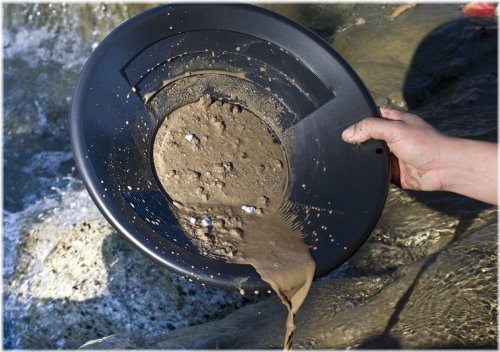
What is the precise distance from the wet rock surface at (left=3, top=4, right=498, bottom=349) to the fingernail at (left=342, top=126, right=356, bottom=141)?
0.64m

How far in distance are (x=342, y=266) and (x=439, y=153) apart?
812 millimetres

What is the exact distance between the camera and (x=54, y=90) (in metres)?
4.91

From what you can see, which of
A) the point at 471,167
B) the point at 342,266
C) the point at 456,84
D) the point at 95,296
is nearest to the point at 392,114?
the point at 471,167

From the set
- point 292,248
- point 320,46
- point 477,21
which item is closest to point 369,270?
point 292,248

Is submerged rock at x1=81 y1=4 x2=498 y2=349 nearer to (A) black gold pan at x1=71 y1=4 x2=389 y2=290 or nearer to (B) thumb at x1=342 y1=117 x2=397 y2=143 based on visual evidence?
(A) black gold pan at x1=71 y1=4 x2=389 y2=290

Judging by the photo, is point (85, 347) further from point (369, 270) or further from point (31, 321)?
point (369, 270)

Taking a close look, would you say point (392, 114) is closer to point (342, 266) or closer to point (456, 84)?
point (342, 266)

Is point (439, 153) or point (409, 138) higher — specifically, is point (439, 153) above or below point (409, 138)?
below

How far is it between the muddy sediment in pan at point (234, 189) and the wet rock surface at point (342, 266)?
0.40 metres

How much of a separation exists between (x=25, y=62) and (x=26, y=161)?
120 cm

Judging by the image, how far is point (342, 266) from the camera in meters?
2.83

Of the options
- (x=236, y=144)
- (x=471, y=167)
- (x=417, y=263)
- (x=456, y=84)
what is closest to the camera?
(x=471, y=167)

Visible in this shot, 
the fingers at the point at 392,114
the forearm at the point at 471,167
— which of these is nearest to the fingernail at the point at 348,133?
the fingers at the point at 392,114

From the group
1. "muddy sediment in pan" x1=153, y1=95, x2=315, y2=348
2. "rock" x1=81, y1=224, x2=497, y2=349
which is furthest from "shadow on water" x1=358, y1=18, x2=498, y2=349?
"muddy sediment in pan" x1=153, y1=95, x2=315, y2=348
